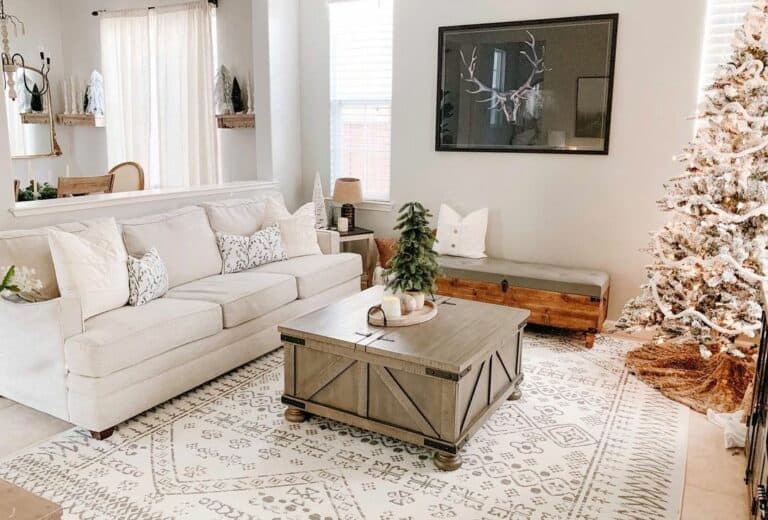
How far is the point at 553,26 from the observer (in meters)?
4.55

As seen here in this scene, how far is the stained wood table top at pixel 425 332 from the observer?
8.88 feet

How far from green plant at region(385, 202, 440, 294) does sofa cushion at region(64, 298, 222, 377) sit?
1.08 m

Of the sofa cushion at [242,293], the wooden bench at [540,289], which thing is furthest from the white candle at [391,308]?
the wooden bench at [540,289]

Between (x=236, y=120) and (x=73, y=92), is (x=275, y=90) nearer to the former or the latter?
(x=236, y=120)

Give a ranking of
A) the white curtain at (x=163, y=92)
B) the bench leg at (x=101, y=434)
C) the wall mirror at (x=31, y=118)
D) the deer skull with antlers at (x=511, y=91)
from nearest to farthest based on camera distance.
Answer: the bench leg at (x=101, y=434), the deer skull with antlers at (x=511, y=91), the white curtain at (x=163, y=92), the wall mirror at (x=31, y=118)

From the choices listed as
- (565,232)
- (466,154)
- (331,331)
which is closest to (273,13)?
(466,154)

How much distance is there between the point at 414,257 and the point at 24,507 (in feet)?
6.55

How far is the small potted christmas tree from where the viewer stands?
308 cm

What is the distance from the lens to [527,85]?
468 centimetres

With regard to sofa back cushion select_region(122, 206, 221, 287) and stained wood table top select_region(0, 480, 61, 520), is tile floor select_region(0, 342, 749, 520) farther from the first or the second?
stained wood table top select_region(0, 480, 61, 520)

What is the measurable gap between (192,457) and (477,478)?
129 cm

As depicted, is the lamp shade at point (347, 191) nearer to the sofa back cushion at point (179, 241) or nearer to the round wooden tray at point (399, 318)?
the sofa back cushion at point (179, 241)

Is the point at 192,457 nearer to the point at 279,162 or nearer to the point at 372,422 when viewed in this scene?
the point at 372,422

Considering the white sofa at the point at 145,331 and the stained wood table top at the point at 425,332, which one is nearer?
the stained wood table top at the point at 425,332
